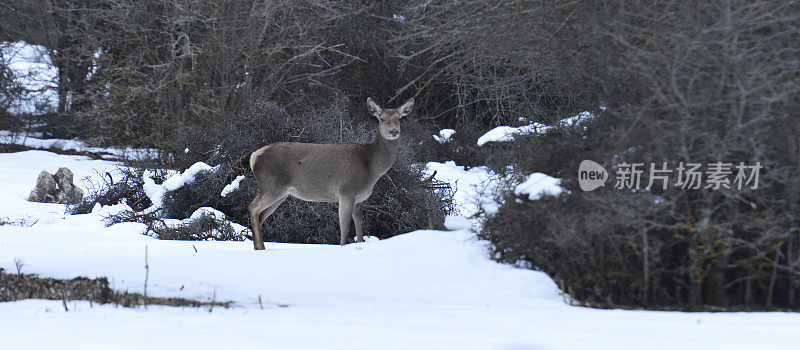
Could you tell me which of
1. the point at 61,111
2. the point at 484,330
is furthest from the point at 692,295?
the point at 61,111

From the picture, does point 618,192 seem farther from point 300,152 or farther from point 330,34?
point 330,34

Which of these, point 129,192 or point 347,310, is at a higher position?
point 129,192

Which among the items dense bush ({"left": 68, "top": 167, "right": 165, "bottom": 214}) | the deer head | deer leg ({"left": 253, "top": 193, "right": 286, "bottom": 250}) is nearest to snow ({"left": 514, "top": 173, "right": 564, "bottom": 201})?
the deer head

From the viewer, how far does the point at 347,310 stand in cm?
593

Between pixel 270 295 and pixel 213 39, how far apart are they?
1383 centimetres

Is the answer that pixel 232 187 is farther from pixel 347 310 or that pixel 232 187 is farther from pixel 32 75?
pixel 32 75

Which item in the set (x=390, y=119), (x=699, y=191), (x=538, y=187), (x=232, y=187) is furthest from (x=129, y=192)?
(x=699, y=191)

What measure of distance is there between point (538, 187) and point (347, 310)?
1.96 metres

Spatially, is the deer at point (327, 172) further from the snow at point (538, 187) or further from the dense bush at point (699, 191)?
the dense bush at point (699, 191)

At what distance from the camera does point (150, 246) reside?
9906 mm

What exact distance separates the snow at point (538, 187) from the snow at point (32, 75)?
65.6 ft

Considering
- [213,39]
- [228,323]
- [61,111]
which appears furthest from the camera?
[61,111]

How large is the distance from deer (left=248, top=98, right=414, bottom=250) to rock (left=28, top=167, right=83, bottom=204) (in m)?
8.05

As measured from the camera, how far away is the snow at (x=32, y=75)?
79.3ft
